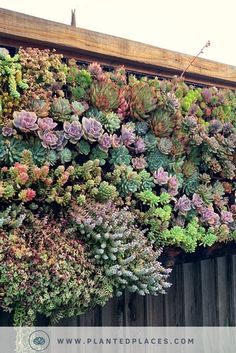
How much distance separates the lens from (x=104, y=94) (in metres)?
2.40

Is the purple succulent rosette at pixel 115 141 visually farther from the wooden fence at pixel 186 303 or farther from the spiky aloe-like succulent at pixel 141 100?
the wooden fence at pixel 186 303

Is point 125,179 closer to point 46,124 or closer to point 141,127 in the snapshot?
point 141,127

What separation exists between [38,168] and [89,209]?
0.84 ft

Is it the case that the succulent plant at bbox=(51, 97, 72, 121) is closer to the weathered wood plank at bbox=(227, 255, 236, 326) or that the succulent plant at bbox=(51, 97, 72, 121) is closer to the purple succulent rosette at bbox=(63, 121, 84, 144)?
the purple succulent rosette at bbox=(63, 121, 84, 144)

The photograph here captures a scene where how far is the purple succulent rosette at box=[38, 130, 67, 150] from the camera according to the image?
7.32 feet

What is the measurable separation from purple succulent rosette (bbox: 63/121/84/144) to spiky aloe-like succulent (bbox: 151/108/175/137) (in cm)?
39

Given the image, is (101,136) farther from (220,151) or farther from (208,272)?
(208,272)

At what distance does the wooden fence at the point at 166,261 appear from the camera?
7.77 ft

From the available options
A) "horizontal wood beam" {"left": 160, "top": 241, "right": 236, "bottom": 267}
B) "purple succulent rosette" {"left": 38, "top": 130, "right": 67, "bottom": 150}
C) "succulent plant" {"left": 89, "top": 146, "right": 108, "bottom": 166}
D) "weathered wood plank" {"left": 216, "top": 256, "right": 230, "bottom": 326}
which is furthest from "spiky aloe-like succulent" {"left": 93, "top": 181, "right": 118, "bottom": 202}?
"weathered wood plank" {"left": 216, "top": 256, "right": 230, "bottom": 326}

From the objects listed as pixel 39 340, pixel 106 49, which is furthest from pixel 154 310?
pixel 106 49

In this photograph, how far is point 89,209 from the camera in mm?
2260

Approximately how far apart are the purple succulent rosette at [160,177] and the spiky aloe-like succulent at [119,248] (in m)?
0.22

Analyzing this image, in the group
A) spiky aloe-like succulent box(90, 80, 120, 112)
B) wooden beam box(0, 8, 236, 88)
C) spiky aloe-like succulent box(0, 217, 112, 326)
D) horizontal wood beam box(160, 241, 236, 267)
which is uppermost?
wooden beam box(0, 8, 236, 88)

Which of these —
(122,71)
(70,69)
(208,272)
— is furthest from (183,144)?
(208,272)
